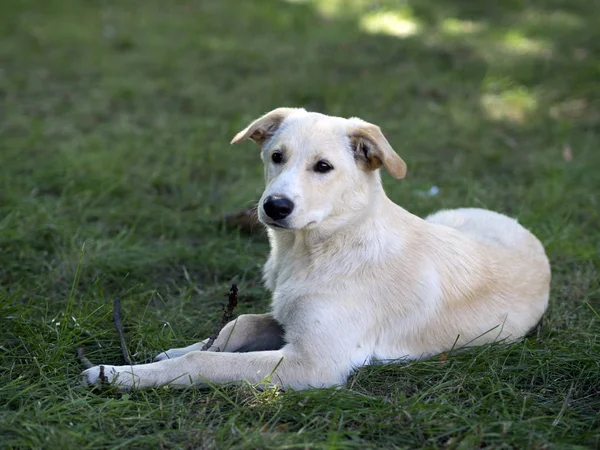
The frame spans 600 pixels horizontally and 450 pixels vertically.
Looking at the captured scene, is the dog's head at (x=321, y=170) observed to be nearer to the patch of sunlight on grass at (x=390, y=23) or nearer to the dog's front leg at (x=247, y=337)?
the dog's front leg at (x=247, y=337)

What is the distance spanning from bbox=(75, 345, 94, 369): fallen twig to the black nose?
43.8 inches

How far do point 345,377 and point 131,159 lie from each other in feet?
11.4

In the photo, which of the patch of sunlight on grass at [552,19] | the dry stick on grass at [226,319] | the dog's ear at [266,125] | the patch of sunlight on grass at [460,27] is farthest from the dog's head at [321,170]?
the patch of sunlight on grass at [552,19]

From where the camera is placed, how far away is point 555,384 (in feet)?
11.5

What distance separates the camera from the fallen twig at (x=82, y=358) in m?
3.50

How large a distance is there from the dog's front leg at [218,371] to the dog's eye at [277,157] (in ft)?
3.18

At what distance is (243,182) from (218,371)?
2777mm

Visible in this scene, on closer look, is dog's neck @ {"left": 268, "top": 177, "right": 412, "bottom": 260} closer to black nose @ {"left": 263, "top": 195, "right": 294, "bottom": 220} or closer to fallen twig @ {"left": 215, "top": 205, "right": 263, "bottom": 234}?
black nose @ {"left": 263, "top": 195, "right": 294, "bottom": 220}

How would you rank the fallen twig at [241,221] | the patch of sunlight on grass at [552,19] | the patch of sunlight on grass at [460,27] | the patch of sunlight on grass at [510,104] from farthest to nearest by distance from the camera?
the patch of sunlight on grass at [552,19], the patch of sunlight on grass at [460,27], the patch of sunlight on grass at [510,104], the fallen twig at [241,221]

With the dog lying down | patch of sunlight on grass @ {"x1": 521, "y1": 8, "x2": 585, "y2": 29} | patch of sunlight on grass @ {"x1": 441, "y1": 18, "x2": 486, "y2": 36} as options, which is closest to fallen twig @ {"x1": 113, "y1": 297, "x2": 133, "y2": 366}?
the dog lying down

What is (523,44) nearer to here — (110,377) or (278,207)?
(278,207)

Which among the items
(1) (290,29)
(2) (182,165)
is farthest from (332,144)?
(1) (290,29)

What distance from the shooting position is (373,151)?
361 centimetres

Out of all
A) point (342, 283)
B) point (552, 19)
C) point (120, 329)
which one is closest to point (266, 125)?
point (342, 283)
